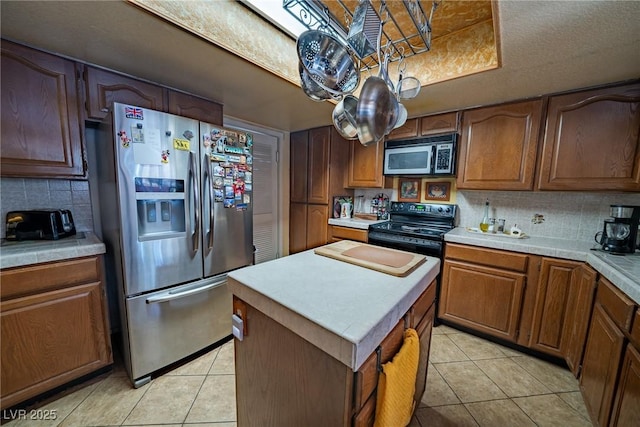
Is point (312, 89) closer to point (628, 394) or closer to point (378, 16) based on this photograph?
point (378, 16)

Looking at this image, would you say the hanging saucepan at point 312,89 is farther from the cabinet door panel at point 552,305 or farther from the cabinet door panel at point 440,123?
the cabinet door panel at point 552,305

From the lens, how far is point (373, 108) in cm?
97

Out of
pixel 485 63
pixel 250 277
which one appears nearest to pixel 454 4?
pixel 485 63

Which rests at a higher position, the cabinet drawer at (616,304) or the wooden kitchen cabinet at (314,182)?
the wooden kitchen cabinet at (314,182)

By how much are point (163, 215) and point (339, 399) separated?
4.94 ft

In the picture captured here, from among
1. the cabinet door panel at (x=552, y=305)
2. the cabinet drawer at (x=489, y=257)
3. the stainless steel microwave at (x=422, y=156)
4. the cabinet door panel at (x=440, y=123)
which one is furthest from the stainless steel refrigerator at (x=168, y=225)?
the cabinet door panel at (x=552, y=305)

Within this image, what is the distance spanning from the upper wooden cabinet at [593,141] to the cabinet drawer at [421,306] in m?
1.53

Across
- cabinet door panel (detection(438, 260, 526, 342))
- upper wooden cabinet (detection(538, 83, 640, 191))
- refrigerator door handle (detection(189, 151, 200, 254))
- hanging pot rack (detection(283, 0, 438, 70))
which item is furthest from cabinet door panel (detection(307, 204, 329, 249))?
Answer: upper wooden cabinet (detection(538, 83, 640, 191))

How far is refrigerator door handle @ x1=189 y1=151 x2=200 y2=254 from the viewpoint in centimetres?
164

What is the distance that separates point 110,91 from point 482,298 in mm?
3221

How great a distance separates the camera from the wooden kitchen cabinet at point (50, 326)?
1.23 meters

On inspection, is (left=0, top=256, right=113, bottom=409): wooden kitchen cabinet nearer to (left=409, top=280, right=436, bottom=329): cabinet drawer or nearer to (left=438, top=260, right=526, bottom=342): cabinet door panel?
(left=409, top=280, right=436, bottom=329): cabinet drawer

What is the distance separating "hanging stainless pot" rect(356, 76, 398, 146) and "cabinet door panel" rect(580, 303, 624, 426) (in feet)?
4.98

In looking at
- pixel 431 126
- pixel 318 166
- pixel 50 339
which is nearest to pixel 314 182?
pixel 318 166
